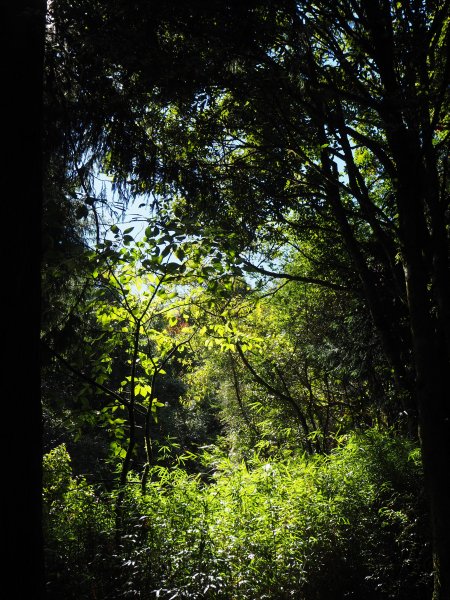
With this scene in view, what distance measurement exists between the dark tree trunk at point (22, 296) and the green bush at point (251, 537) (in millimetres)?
1085

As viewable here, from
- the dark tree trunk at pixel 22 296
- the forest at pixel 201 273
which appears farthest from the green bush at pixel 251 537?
the dark tree trunk at pixel 22 296

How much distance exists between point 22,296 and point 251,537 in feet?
7.60

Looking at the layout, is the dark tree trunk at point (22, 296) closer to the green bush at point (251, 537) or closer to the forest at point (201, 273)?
the forest at point (201, 273)

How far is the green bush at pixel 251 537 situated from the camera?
9.31 feet

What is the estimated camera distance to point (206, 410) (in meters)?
22.0

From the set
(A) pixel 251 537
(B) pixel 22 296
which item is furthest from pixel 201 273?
(A) pixel 251 537

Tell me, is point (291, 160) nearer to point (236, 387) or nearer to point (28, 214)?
point (28, 214)

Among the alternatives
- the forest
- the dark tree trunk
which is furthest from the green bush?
the dark tree trunk

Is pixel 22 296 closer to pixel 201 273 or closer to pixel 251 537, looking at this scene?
pixel 201 273

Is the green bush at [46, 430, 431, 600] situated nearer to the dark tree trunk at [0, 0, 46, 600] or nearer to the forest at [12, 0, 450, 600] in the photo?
the forest at [12, 0, 450, 600]

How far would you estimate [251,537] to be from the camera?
3.18 m

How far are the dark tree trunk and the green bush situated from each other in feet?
3.56

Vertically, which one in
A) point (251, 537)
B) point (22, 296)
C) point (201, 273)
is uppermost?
point (201, 273)

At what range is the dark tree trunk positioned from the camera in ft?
6.14
